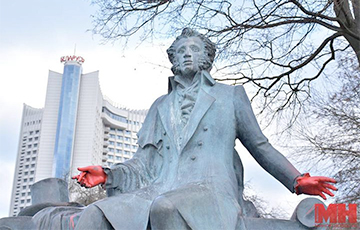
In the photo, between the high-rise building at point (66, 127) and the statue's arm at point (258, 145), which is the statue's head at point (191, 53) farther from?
the high-rise building at point (66, 127)

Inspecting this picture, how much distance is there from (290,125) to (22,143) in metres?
77.4

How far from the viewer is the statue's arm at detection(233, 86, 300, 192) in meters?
3.25

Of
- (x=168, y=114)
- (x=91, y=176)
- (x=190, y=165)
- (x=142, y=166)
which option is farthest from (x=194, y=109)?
(x=91, y=176)

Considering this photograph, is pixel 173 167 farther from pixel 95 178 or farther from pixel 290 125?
pixel 290 125

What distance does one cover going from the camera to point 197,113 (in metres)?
3.42

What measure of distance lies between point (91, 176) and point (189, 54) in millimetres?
1056

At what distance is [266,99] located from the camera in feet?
30.8

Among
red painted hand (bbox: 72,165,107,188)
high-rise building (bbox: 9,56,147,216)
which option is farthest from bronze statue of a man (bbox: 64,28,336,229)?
high-rise building (bbox: 9,56,147,216)

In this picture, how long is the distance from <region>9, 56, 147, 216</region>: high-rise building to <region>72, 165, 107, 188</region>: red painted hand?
228ft

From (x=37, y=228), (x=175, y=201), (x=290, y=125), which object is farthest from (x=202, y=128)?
(x=290, y=125)

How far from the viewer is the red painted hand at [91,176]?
124 inches

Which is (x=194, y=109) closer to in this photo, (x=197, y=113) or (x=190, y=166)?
(x=197, y=113)

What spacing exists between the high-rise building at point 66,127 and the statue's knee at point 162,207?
69.8 m

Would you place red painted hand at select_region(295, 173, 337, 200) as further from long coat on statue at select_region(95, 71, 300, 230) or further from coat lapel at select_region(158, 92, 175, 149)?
coat lapel at select_region(158, 92, 175, 149)
